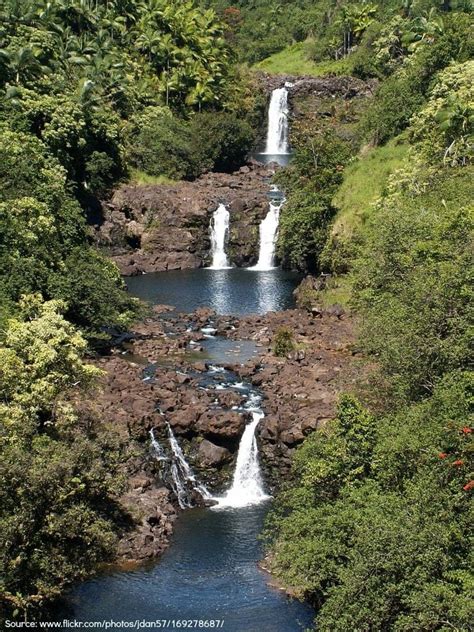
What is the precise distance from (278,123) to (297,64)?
23074mm

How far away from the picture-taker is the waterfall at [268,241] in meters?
75.0

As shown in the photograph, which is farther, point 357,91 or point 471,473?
point 357,91

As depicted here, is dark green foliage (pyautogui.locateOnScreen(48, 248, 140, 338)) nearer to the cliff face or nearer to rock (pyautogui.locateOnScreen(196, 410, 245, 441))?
rock (pyautogui.locateOnScreen(196, 410, 245, 441))

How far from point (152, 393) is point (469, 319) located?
17.6 meters

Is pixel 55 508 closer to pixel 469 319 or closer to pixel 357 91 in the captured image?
pixel 469 319

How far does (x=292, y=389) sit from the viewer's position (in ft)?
139

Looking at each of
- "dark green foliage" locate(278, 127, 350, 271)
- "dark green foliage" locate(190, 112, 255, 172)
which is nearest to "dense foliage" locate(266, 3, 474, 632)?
"dark green foliage" locate(278, 127, 350, 271)

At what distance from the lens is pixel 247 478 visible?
38.2 m

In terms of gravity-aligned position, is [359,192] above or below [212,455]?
above

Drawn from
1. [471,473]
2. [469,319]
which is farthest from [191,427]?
[471,473]

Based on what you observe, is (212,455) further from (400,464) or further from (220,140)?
(220,140)

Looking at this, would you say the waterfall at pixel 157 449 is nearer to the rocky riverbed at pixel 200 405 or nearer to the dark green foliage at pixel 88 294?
the rocky riverbed at pixel 200 405

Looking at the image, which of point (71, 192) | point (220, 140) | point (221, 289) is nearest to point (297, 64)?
point (220, 140)

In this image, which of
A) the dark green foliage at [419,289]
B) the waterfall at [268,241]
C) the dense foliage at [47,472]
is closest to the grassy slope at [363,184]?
the waterfall at [268,241]
